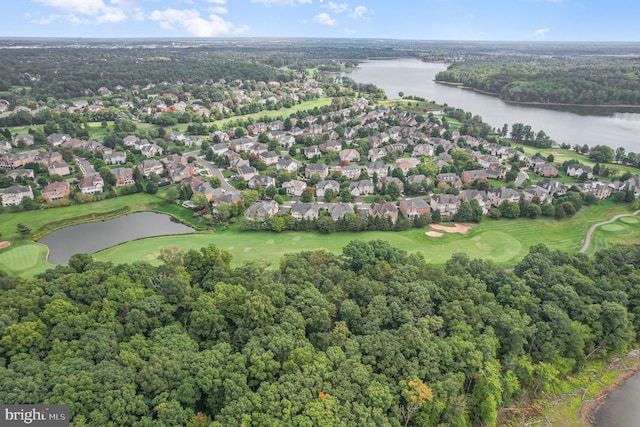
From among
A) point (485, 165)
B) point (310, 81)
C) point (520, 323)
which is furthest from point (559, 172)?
point (310, 81)

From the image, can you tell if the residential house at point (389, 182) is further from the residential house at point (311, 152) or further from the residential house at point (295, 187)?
the residential house at point (311, 152)

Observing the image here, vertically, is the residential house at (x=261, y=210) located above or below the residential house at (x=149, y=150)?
below

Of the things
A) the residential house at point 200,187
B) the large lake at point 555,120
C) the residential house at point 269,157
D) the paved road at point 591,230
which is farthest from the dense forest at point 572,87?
the residential house at point 200,187

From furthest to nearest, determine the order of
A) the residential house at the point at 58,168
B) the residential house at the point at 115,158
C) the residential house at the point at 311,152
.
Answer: the residential house at the point at 311,152, the residential house at the point at 115,158, the residential house at the point at 58,168

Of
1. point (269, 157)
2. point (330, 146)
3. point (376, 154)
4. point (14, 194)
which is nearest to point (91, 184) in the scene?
point (14, 194)

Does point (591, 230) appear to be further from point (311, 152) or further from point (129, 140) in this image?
point (129, 140)

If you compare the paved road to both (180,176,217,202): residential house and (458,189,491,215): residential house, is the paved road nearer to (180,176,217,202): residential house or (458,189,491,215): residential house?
(458,189,491,215): residential house

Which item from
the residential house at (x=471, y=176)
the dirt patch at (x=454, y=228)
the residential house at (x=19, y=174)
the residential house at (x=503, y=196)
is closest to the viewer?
the dirt patch at (x=454, y=228)
